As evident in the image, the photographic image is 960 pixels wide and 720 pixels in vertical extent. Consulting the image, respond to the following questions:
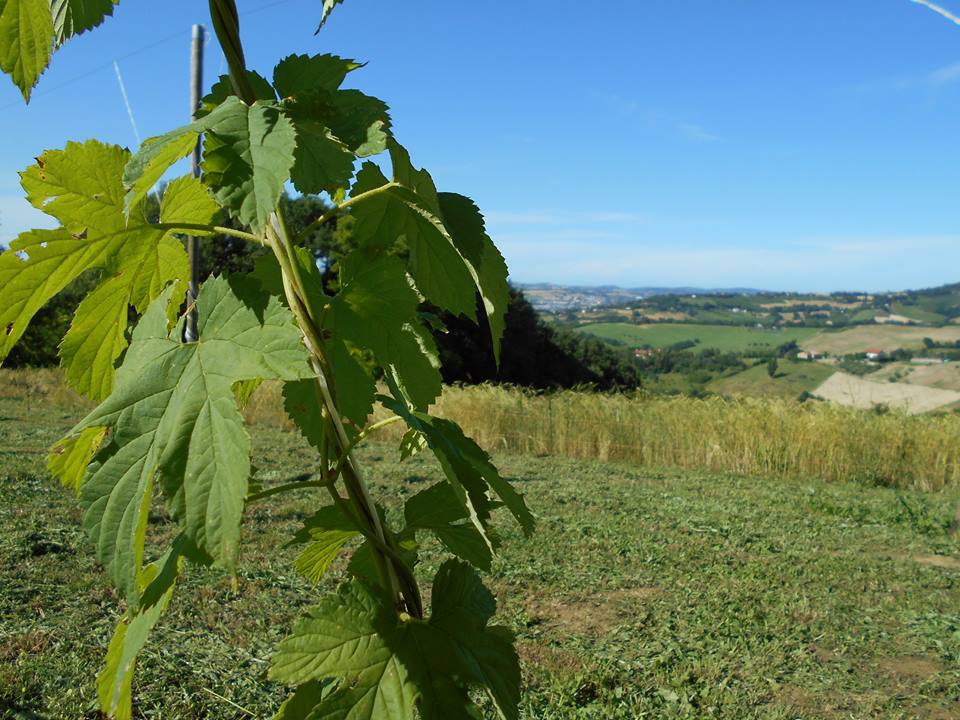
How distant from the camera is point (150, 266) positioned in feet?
2.43

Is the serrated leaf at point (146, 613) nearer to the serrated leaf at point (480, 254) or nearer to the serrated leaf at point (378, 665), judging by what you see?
the serrated leaf at point (378, 665)

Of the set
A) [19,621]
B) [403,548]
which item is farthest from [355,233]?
[19,621]

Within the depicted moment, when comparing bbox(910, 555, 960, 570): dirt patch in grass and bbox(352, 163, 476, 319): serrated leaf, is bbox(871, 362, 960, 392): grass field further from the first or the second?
bbox(352, 163, 476, 319): serrated leaf

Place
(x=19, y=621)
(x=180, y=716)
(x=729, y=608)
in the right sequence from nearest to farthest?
(x=180, y=716)
(x=19, y=621)
(x=729, y=608)

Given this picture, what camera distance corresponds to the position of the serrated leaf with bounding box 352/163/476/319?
75cm

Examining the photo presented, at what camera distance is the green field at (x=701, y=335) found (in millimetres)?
57209

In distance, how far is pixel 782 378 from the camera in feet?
123

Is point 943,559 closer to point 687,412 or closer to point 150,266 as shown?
point 687,412

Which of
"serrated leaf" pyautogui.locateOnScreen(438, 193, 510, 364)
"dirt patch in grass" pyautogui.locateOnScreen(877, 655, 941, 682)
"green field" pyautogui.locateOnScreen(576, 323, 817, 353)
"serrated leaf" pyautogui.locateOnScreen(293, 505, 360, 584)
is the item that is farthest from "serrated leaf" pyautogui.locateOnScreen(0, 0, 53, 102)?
"green field" pyautogui.locateOnScreen(576, 323, 817, 353)

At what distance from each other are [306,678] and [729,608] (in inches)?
146

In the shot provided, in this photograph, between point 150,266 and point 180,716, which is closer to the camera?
point 150,266

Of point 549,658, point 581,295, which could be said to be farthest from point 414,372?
point 581,295

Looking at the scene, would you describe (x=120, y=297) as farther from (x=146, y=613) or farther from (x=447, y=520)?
(x=447, y=520)

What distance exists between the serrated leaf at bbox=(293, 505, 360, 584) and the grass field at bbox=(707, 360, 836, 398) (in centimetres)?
3301
